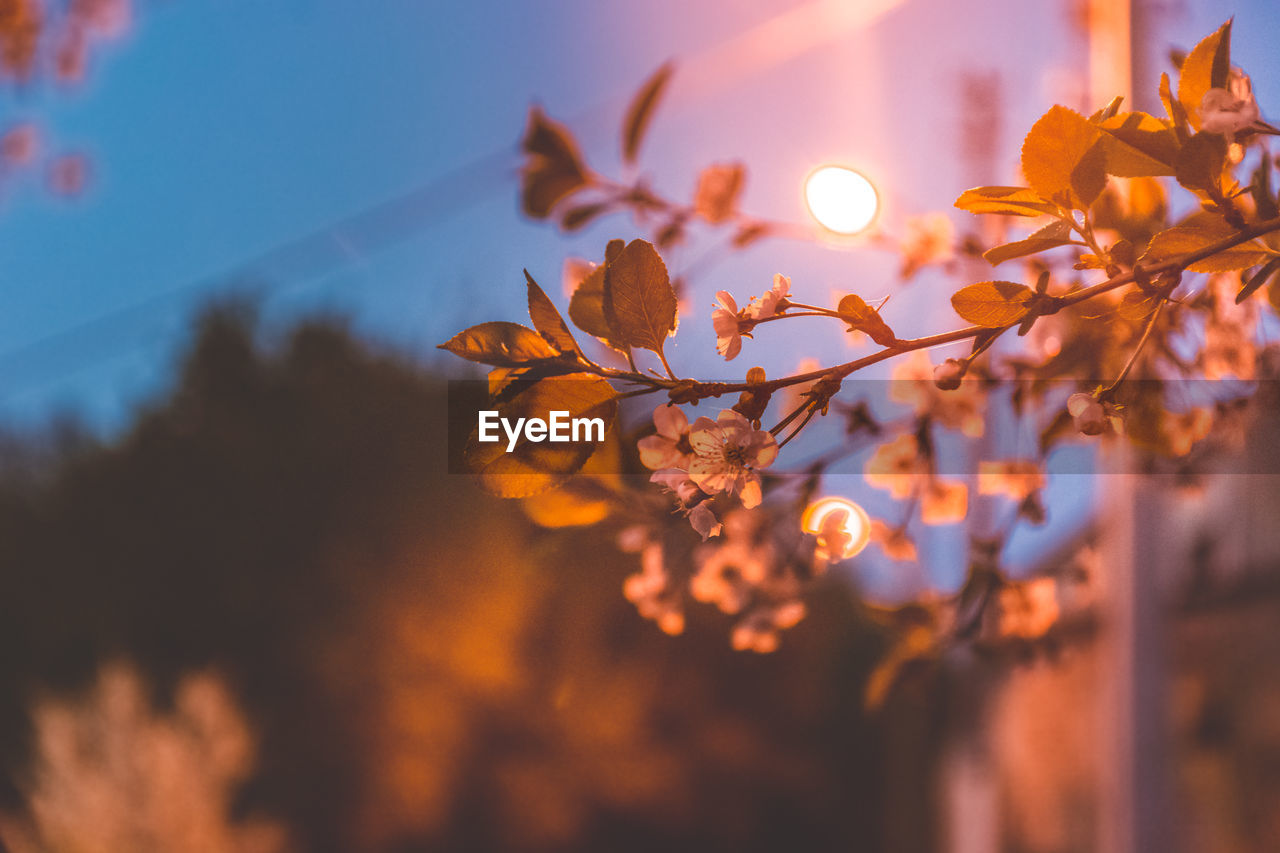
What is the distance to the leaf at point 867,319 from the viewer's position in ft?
1.01

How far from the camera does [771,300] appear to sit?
34cm

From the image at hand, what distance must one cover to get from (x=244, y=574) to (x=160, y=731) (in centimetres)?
170

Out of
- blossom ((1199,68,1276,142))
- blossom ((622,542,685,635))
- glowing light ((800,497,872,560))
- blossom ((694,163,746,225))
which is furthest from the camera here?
blossom ((694,163,746,225))

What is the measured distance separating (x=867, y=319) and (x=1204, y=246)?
0.14m

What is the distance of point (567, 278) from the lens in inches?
22.8

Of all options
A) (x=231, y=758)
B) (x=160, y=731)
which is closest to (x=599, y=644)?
(x=231, y=758)

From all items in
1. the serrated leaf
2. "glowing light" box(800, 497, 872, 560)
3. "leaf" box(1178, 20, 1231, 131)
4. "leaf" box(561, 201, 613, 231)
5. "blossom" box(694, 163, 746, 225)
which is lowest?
"glowing light" box(800, 497, 872, 560)

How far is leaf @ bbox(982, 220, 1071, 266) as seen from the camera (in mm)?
304

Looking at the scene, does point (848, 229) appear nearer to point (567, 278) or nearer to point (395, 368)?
point (567, 278)

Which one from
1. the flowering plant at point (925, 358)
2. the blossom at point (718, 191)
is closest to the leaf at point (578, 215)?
the flowering plant at point (925, 358)

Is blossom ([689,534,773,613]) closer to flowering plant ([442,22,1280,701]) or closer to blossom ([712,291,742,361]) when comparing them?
flowering plant ([442,22,1280,701])

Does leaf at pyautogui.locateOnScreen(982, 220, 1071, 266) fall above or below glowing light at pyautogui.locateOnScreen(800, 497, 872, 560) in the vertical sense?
above

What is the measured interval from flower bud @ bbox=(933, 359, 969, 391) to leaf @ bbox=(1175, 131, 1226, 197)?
0.36 feet

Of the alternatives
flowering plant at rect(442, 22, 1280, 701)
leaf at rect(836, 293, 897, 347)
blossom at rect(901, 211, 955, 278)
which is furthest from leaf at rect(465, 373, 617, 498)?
blossom at rect(901, 211, 955, 278)
